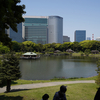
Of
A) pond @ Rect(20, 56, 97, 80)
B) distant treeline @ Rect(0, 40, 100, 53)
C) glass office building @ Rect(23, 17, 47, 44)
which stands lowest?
pond @ Rect(20, 56, 97, 80)

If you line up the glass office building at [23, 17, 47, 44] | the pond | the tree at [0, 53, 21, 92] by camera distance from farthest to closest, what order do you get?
1. the glass office building at [23, 17, 47, 44]
2. the pond
3. the tree at [0, 53, 21, 92]

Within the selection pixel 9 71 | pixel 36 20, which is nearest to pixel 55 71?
pixel 9 71

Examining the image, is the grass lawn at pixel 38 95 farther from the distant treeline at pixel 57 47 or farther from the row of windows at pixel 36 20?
the row of windows at pixel 36 20

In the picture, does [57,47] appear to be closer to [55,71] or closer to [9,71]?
[55,71]

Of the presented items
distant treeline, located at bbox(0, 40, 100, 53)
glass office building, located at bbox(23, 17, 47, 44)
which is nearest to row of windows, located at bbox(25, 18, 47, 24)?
glass office building, located at bbox(23, 17, 47, 44)

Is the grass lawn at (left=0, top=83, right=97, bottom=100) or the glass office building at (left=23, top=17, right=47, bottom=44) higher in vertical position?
the glass office building at (left=23, top=17, right=47, bottom=44)

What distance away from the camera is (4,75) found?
→ 12766 millimetres

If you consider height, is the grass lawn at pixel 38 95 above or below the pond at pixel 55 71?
above

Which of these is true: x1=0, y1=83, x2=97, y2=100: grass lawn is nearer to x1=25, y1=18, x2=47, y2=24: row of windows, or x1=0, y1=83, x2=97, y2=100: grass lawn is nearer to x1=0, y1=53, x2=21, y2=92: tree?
x1=0, y1=53, x2=21, y2=92: tree

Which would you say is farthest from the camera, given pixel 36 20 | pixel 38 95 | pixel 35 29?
pixel 36 20

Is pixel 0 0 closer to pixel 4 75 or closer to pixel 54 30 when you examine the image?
pixel 4 75

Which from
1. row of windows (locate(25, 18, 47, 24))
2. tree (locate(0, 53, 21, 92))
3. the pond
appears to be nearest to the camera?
tree (locate(0, 53, 21, 92))

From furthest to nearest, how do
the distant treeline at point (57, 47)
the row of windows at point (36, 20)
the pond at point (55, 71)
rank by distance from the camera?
the row of windows at point (36, 20), the distant treeline at point (57, 47), the pond at point (55, 71)

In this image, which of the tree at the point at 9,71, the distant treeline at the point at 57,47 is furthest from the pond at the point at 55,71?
the distant treeline at the point at 57,47
